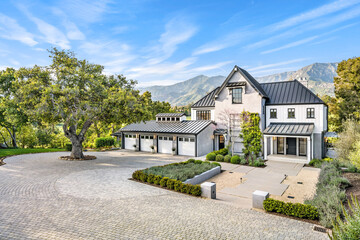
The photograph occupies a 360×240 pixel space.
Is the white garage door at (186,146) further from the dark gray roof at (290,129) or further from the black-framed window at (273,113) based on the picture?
the black-framed window at (273,113)

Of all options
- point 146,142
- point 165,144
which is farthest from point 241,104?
point 146,142

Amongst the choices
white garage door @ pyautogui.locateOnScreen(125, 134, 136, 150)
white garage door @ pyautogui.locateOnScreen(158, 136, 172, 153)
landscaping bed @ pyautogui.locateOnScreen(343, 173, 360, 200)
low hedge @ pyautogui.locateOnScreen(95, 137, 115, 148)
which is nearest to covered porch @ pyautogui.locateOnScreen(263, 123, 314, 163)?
landscaping bed @ pyautogui.locateOnScreen(343, 173, 360, 200)

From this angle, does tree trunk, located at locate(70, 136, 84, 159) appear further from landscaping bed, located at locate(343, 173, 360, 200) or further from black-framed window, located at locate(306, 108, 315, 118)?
black-framed window, located at locate(306, 108, 315, 118)

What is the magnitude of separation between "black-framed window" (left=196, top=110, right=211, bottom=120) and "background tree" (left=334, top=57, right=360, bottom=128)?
1778 cm

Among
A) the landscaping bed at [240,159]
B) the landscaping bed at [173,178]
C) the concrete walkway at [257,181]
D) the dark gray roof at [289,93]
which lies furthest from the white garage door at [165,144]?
the dark gray roof at [289,93]

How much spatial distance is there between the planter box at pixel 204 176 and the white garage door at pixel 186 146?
7.61 metres

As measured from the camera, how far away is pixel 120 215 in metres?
9.06

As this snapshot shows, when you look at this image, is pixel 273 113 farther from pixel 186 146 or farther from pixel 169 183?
pixel 169 183

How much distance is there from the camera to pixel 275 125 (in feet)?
81.6

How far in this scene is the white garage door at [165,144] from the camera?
27.4 metres

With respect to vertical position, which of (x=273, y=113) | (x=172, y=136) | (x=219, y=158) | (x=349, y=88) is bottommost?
(x=219, y=158)

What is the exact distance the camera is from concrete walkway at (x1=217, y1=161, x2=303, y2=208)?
1223cm

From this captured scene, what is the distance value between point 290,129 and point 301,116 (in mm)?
2263

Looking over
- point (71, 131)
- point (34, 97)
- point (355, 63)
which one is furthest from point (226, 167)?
point (355, 63)
